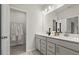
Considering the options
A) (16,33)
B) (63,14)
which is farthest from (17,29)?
(63,14)

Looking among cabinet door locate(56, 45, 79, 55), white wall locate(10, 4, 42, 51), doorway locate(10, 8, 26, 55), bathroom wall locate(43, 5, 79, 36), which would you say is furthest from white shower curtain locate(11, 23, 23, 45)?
cabinet door locate(56, 45, 79, 55)

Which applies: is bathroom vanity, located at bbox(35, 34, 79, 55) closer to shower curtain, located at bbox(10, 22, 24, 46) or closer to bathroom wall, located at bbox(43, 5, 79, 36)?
bathroom wall, located at bbox(43, 5, 79, 36)

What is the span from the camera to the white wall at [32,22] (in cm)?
325

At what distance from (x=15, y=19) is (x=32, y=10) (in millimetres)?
1222

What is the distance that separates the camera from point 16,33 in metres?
3.94

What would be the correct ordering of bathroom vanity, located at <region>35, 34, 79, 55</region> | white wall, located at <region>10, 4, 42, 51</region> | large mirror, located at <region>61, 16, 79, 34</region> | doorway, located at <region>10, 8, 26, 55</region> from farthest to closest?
doorway, located at <region>10, 8, 26, 55</region> → white wall, located at <region>10, 4, 42, 51</region> → large mirror, located at <region>61, 16, 79, 34</region> → bathroom vanity, located at <region>35, 34, 79, 55</region>

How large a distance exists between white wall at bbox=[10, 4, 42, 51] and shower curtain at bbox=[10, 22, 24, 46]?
3.14 ft

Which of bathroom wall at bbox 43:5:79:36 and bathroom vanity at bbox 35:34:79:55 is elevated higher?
bathroom wall at bbox 43:5:79:36

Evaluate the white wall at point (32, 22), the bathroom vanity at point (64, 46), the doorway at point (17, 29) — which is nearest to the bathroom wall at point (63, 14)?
the white wall at point (32, 22)

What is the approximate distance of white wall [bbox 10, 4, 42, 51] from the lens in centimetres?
325

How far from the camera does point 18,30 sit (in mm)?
4039
